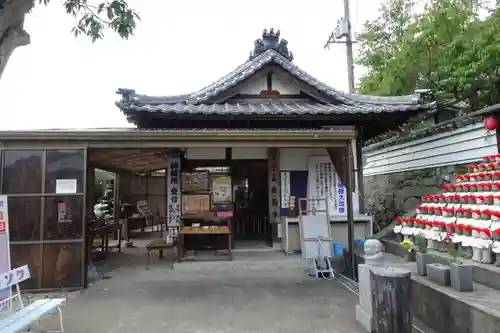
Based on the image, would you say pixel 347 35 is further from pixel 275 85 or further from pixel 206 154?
pixel 206 154

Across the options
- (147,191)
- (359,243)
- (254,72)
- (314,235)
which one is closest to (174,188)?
(314,235)

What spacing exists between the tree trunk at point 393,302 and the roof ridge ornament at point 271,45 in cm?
778

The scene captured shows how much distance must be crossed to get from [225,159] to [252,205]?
211cm

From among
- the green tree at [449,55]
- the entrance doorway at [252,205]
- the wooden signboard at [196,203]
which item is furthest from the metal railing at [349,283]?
the green tree at [449,55]

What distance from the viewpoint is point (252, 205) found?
10.7 m

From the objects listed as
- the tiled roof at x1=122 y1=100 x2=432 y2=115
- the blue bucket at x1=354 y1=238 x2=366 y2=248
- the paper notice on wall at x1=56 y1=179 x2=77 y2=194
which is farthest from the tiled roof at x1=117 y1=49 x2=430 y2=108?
the blue bucket at x1=354 y1=238 x2=366 y2=248

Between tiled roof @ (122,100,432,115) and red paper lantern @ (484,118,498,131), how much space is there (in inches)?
55.8

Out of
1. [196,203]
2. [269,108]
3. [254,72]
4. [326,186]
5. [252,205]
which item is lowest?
[252,205]

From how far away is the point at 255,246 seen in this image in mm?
9273

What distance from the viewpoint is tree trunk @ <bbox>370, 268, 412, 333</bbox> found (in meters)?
3.92

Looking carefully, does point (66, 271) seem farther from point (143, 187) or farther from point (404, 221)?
point (143, 187)

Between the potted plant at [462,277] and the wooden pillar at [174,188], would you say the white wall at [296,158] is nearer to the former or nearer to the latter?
the wooden pillar at [174,188]

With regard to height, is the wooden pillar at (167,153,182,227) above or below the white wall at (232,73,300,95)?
Result: below

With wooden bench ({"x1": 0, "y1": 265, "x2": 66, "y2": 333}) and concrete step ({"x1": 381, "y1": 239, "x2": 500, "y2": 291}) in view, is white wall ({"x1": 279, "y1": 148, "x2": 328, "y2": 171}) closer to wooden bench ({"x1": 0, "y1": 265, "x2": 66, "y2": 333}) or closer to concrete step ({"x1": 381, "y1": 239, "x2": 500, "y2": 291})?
concrete step ({"x1": 381, "y1": 239, "x2": 500, "y2": 291})
